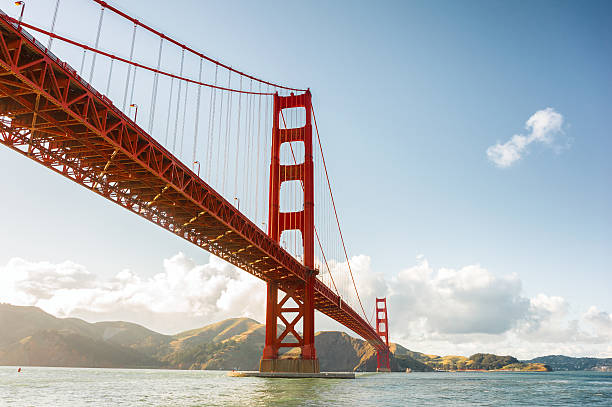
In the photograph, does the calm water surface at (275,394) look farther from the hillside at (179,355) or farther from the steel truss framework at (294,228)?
the hillside at (179,355)

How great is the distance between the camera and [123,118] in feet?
62.6

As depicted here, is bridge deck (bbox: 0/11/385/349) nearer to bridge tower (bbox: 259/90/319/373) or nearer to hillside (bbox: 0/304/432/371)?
bridge tower (bbox: 259/90/319/373)

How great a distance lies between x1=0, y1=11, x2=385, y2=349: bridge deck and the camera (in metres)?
15.2

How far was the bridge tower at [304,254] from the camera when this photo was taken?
3872cm

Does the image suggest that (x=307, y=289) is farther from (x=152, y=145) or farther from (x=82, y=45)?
(x=82, y=45)

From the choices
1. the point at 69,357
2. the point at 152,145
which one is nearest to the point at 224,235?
the point at 152,145

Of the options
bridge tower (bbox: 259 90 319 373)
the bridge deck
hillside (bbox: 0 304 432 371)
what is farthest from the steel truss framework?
hillside (bbox: 0 304 432 371)

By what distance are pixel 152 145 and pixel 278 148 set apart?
24871mm

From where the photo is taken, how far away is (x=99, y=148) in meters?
19.7

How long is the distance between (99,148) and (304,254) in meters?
24.0

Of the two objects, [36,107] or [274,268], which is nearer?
[36,107]

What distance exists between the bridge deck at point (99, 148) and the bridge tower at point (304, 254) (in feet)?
27.3

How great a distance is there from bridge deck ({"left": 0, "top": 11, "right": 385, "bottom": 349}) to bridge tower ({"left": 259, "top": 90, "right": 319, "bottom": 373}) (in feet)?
27.3

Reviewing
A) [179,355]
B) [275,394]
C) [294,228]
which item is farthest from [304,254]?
[179,355]
